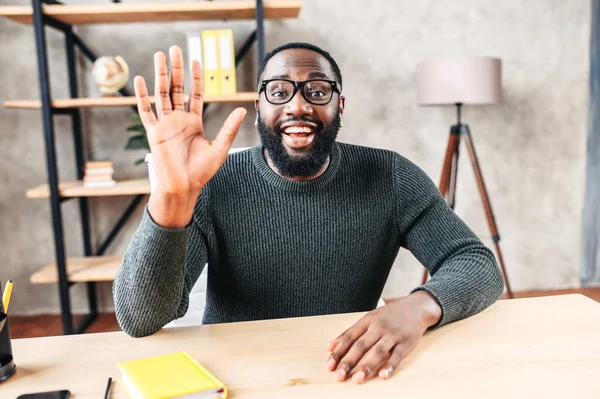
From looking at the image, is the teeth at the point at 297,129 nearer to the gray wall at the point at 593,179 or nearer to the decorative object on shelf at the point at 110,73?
the decorative object on shelf at the point at 110,73

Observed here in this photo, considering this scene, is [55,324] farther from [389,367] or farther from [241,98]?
[389,367]

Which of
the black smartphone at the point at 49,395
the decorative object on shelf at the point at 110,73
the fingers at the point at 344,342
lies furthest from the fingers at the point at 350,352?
the decorative object on shelf at the point at 110,73

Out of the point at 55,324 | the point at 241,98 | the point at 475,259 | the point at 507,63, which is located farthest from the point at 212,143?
the point at 507,63

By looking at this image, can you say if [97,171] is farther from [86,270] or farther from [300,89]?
[300,89]

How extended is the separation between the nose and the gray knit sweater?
0.50 ft

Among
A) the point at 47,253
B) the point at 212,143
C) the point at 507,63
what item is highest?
the point at 507,63

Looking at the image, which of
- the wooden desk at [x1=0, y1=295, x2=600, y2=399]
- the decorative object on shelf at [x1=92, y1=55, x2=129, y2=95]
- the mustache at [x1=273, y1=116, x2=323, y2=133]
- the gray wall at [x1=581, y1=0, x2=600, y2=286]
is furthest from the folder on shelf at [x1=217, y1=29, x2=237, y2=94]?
the gray wall at [x1=581, y1=0, x2=600, y2=286]

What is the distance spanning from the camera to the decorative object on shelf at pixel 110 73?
2518mm

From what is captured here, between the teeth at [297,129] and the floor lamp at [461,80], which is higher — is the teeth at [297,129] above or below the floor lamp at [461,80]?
below

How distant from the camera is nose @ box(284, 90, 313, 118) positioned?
4.03 ft

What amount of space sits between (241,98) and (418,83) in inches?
38.7

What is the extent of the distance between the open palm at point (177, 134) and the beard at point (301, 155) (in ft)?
1.19

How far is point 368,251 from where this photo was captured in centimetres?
129

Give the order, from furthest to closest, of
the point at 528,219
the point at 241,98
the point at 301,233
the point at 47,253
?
the point at 528,219 < the point at 47,253 < the point at 241,98 < the point at 301,233
